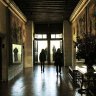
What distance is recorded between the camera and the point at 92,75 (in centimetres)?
1099

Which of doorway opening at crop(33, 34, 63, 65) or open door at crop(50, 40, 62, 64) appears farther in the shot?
open door at crop(50, 40, 62, 64)

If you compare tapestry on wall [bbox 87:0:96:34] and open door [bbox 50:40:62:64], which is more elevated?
tapestry on wall [bbox 87:0:96:34]

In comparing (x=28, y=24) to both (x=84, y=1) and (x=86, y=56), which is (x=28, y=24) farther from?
(x=86, y=56)

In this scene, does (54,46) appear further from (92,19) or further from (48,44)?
(92,19)

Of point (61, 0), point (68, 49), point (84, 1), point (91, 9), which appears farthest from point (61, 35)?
point (91, 9)

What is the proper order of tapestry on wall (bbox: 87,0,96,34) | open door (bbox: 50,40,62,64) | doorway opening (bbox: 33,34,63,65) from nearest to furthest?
1. tapestry on wall (bbox: 87,0,96,34)
2. doorway opening (bbox: 33,34,63,65)
3. open door (bbox: 50,40,62,64)

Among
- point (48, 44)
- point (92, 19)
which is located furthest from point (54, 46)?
point (92, 19)

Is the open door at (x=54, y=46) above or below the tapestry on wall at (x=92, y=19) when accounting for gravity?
below

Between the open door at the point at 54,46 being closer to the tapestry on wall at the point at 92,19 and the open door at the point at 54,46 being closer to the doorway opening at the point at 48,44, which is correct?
the doorway opening at the point at 48,44

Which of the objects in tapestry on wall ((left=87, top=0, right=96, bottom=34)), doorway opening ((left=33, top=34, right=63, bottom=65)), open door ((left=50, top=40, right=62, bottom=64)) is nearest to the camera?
tapestry on wall ((left=87, top=0, right=96, bottom=34))

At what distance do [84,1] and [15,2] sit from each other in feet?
14.9

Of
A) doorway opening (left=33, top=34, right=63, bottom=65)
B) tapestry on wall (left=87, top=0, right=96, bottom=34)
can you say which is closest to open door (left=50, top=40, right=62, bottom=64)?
doorway opening (left=33, top=34, right=63, bottom=65)

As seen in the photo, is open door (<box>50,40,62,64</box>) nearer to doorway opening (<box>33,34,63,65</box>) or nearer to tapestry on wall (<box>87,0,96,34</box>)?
doorway opening (<box>33,34,63,65</box>)

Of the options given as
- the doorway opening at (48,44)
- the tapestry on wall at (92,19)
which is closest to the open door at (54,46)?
the doorway opening at (48,44)
